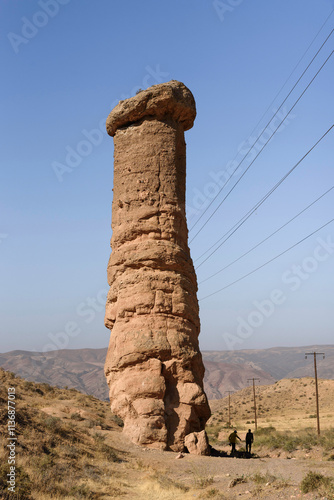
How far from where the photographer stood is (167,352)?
653 inches

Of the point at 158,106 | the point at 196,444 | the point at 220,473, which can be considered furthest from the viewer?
the point at 158,106

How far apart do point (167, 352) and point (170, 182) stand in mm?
6931

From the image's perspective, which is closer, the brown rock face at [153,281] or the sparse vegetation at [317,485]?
the sparse vegetation at [317,485]

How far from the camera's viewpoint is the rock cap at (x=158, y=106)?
19234 millimetres

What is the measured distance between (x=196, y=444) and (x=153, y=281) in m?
6.03

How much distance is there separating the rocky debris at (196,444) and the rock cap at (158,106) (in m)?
12.8

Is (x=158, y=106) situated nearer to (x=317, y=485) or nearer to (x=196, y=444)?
(x=196, y=444)

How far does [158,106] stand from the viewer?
19234mm

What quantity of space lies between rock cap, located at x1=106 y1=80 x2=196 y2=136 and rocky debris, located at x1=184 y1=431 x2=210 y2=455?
42.1 feet

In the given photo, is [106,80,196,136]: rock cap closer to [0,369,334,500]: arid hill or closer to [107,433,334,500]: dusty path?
[0,369,334,500]: arid hill

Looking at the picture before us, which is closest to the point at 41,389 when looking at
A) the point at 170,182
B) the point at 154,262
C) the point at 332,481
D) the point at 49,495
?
the point at 154,262

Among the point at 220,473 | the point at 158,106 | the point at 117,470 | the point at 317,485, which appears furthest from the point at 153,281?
the point at 317,485

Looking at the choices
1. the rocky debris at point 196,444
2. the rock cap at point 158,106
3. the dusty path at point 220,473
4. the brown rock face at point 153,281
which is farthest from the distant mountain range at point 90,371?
the dusty path at point 220,473

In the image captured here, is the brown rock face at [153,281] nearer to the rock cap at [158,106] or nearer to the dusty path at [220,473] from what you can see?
the rock cap at [158,106]
